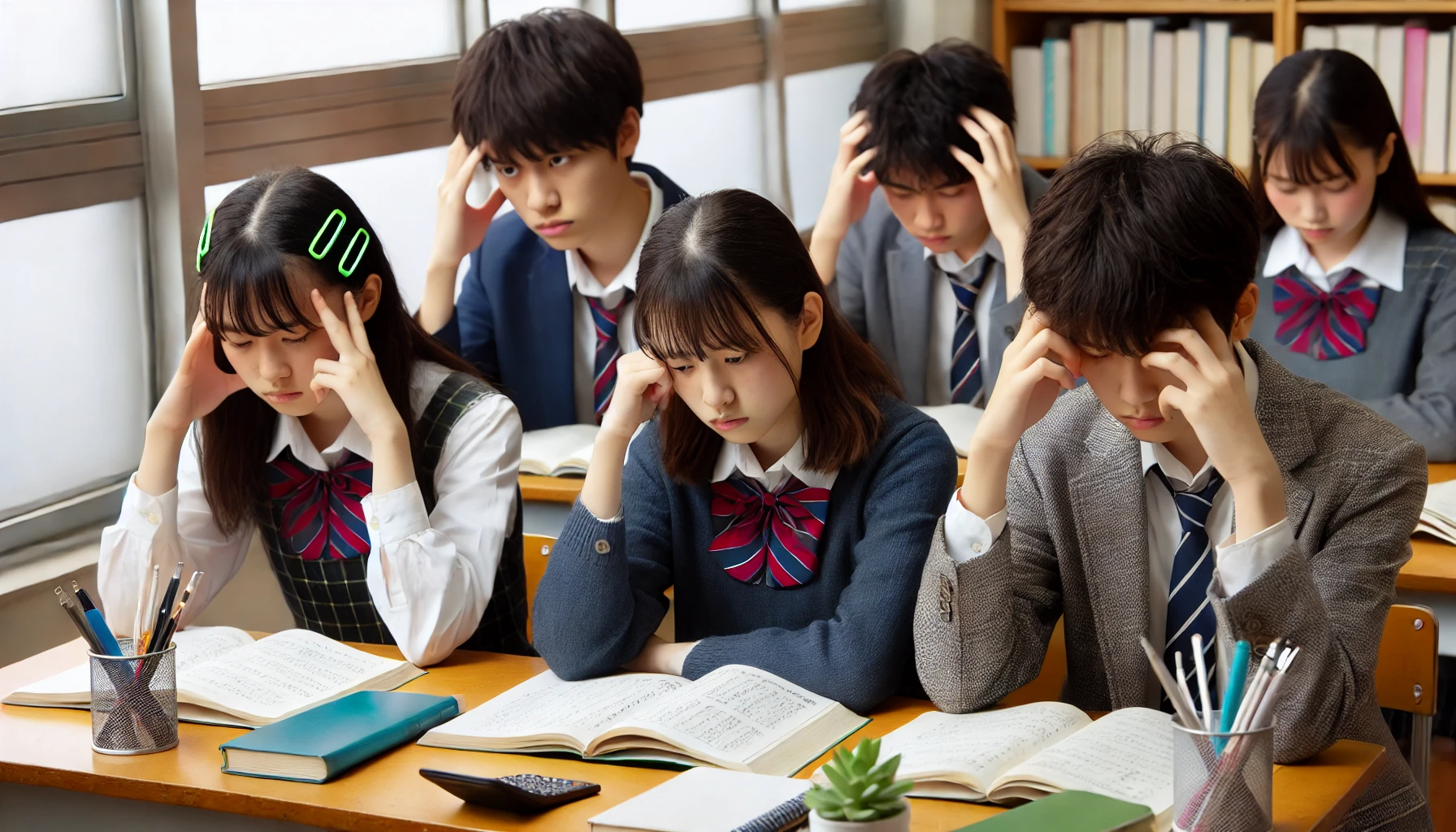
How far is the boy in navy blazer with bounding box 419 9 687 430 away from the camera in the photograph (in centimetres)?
279

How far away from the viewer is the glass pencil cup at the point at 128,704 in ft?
5.39

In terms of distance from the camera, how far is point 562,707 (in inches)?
66.7

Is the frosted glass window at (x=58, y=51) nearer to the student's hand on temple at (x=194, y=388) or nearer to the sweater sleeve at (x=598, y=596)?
the student's hand on temple at (x=194, y=388)

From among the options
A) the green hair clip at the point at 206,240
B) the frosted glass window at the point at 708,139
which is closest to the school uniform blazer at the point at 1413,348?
the frosted glass window at the point at 708,139

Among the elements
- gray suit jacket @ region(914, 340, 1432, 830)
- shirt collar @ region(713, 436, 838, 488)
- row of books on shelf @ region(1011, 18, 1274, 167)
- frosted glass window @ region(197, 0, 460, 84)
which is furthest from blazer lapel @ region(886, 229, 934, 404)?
row of books on shelf @ region(1011, 18, 1274, 167)

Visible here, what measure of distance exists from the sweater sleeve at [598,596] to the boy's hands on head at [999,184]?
130 centimetres

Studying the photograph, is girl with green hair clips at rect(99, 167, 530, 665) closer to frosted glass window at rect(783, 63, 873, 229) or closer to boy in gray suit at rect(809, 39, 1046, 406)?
boy in gray suit at rect(809, 39, 1046, 406)

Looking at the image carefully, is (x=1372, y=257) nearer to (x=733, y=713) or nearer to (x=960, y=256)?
(x=960, y=256)

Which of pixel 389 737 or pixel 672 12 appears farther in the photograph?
pixel 672 12

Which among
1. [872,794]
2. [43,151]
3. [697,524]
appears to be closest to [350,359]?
[697,524]

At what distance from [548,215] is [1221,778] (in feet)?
6.05

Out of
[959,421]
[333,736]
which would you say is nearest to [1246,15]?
[959,421]

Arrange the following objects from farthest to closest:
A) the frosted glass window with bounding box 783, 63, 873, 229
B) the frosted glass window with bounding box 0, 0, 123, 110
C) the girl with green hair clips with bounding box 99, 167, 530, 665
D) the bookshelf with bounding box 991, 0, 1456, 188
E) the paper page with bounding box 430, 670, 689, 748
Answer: the frosted glass window with bounding box 783, 63, 873, 229
the bookshelf with bounding box 991, 0, 1456, 188
the frosted glass window with bounding box 0, 0, 123, 110
the girl with green hair clips with bounding box 99, 167, 530, 665
the paper page with bounding box 430, 670, 689, 748

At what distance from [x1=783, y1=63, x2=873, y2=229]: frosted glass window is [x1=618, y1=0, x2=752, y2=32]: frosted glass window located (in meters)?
0.35
